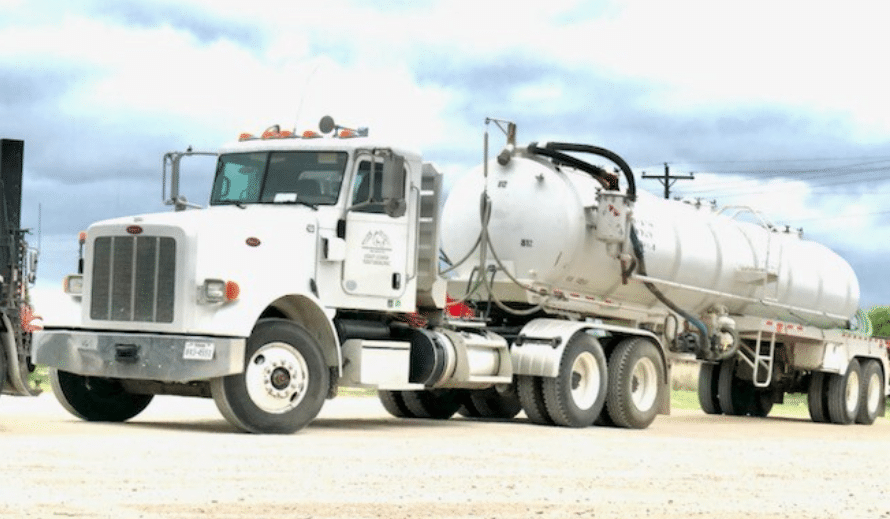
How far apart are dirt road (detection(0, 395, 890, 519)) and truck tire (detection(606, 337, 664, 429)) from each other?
4.67 feet

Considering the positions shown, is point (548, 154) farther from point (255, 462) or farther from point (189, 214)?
point (255, 462)

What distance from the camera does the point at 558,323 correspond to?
21391 millimetres

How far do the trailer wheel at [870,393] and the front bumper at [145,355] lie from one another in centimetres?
1660

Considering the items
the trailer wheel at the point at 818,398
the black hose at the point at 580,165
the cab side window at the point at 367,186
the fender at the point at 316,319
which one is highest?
the black hose at the point at 580,165

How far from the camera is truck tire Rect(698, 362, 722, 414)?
29.4 metres

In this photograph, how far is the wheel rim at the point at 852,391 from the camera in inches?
1149

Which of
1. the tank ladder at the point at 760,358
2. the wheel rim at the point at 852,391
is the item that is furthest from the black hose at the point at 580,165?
the wheel rim at the point at 852,391

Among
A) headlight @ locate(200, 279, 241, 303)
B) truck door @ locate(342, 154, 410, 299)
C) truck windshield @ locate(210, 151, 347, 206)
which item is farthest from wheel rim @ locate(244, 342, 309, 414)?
truck windshield @ locate(210, 151, 347, 206)

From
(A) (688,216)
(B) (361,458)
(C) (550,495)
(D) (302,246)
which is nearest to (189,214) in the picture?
(D) (302,246)

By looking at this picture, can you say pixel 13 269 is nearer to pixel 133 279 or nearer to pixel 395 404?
pixel 133 279

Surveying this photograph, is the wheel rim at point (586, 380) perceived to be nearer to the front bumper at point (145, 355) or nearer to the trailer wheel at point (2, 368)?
the front bumper at point (145, 355)

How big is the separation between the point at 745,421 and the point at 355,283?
1144 centimetres

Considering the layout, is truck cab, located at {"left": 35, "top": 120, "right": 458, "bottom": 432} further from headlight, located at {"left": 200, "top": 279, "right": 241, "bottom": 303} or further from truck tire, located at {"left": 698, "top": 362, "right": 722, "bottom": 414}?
truck tire, located at {"left": 698, "top": 362, "right": 722, "bottom": 414}

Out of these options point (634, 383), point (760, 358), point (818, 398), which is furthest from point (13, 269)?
point (818, 398)
